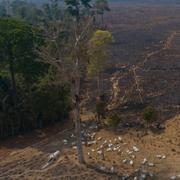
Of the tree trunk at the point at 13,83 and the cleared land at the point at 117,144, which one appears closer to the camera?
the cleared land at the point at 117,144

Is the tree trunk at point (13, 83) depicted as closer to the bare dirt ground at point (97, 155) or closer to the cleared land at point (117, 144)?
the cleared land at point (117, 144)

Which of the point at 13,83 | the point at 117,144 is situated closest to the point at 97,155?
the point at 117,144

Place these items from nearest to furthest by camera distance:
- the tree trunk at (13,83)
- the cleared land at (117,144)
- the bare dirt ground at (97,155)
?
the bare dirt ground at (97,155)
the cleared land at (117,144)
the tree trunk at (13,83)

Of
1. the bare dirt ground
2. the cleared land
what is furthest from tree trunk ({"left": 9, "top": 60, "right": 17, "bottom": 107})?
the bare dirt ground

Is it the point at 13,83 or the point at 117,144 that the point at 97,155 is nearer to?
the point at 117,144

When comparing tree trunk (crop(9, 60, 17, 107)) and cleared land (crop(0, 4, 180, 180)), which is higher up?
tree trunk (crop(9, 60, 17, 107))

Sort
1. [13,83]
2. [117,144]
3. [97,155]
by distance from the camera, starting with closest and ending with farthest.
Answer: [97,155] → [117,144] → [13,83]

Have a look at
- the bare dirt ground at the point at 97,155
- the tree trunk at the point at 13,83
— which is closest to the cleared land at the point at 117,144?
the bare dirt ground at the point at 97,155

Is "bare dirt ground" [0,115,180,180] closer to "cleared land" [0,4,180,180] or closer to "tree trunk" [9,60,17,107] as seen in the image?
"cleared land" [0,4,180,180]
